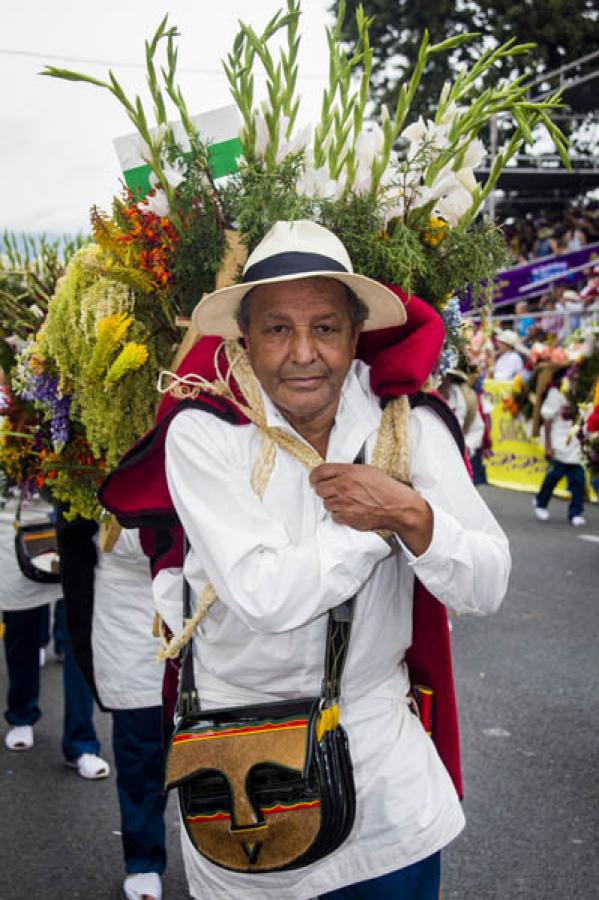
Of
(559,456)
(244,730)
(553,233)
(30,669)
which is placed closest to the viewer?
(244,730)

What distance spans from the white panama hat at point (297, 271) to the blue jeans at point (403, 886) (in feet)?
4.22

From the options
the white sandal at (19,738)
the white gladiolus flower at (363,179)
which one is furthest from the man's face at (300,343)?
the white sandal at (19,738)

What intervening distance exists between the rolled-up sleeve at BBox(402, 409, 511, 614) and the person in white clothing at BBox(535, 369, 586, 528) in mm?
8422

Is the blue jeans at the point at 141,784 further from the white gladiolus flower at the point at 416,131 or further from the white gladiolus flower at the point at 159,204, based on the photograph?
the white gladiolus flower at the point at 416,131

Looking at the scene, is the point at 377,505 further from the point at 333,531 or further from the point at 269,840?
the point at 269,840

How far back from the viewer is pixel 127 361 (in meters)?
2.68

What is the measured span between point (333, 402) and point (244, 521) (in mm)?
407

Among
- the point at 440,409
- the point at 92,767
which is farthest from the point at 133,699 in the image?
the point at 440,409

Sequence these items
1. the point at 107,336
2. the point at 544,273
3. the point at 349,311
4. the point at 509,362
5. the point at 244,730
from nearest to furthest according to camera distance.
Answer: the point at 244,730 < the point at 349,311 < the point at 107,336 < the point at 509,362 < the point at 544,273

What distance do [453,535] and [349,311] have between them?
619 mm

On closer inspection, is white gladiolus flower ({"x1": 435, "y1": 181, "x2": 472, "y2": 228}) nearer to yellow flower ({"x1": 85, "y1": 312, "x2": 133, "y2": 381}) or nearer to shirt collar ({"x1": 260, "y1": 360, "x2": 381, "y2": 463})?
shirt collar ({"x1": 260, "y1": 360, "x2": 381, "y2": 463})

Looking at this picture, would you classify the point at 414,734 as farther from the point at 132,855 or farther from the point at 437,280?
the point at 132,855

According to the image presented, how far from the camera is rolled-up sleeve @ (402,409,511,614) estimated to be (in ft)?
6.79

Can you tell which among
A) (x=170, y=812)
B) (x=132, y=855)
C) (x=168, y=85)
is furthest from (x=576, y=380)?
(x=168, y=85)
